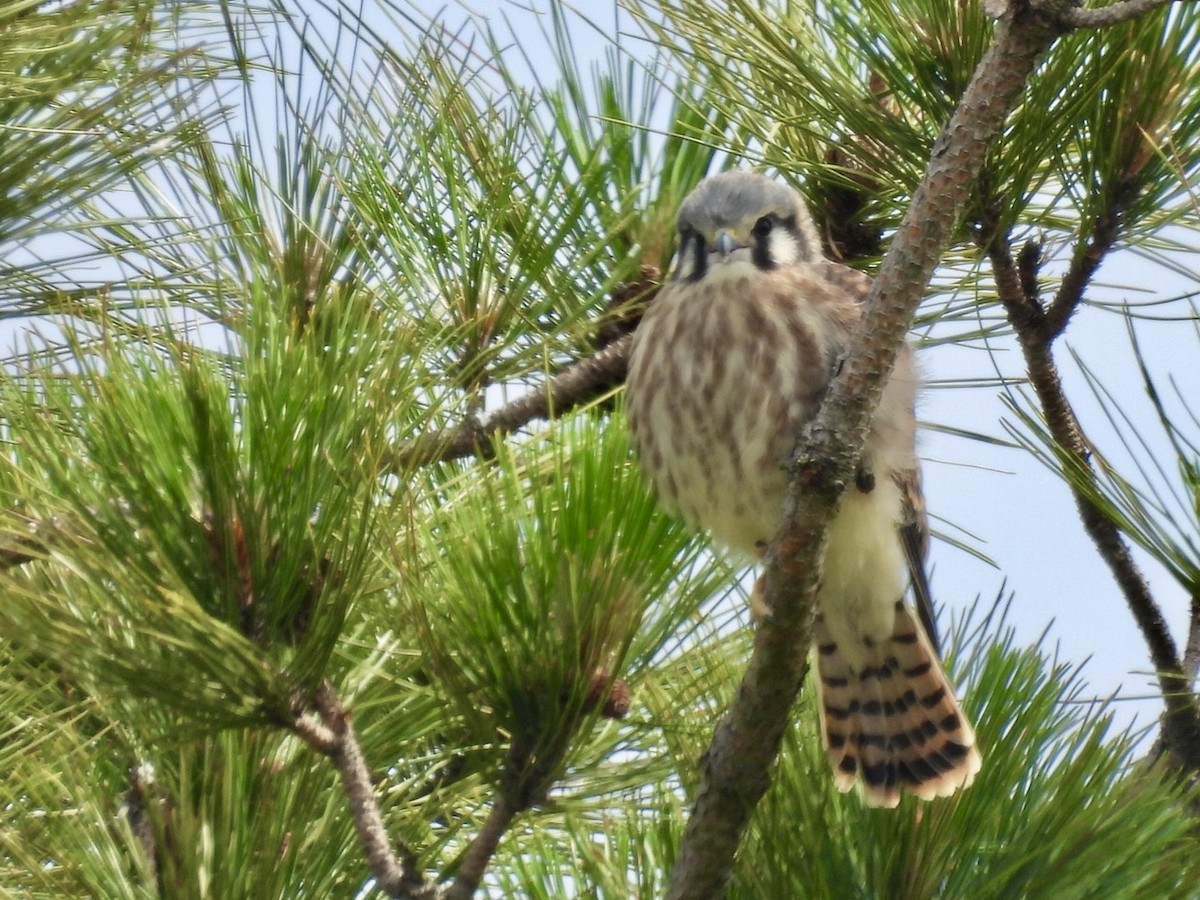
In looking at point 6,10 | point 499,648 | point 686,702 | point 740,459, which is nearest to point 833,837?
point 686,702

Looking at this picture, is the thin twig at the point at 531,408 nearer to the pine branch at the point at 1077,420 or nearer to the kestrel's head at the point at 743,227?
the kestrel's head at the point at 743,227

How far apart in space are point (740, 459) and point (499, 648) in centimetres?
A: 75

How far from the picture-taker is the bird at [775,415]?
2.21m

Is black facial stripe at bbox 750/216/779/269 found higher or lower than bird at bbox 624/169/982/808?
higher

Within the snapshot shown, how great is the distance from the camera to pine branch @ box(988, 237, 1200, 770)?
1.87 meters

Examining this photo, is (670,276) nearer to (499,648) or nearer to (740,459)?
(740,459)

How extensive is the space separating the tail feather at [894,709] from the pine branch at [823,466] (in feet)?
1.63

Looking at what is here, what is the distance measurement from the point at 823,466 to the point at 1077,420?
0.55m

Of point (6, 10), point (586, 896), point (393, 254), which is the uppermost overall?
point (6, 10)

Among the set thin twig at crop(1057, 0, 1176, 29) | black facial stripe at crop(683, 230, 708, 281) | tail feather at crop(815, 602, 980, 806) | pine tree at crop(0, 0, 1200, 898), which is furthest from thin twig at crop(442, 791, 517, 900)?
black facial stripe at crop(683, 230, 708, 281)

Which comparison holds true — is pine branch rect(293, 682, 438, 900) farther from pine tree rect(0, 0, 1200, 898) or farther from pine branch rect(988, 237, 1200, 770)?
pine branch rect(988, 237, 1200, 770)

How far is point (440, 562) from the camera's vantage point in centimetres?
159

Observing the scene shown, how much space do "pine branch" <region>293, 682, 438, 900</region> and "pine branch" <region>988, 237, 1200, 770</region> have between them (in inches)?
35.3

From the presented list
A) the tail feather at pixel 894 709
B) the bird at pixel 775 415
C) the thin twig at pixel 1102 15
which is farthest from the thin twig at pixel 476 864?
the thin twig at pixel 1102 15
